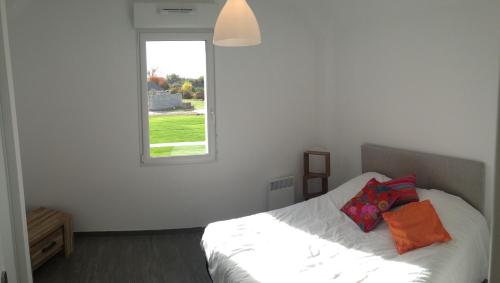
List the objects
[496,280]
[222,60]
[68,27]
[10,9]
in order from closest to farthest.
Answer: [496,280] < [10,9] < [68,27] < [222,60]

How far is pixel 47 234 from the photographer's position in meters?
3.32

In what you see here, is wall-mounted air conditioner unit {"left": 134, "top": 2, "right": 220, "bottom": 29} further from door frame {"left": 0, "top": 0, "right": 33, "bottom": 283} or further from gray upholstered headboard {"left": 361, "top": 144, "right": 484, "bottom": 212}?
door frame {"left": 0, "top": 0, "right": 33, "bottom": 283}

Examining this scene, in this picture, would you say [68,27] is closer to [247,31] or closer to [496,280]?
[247,31]

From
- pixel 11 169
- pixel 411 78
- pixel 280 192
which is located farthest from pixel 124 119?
pixel 411 78

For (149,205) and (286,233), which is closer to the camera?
(286,233)

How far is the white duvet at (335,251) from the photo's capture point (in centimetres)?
225

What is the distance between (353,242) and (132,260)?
2035mm

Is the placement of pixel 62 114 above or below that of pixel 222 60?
below

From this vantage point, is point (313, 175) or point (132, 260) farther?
point (313, 175)

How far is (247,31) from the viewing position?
227 cm

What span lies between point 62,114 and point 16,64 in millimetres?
613

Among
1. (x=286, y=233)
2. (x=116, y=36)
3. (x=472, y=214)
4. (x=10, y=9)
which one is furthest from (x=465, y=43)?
(x=10, y=9)

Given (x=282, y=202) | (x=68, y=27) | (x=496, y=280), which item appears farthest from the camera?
(x=282, y=202)

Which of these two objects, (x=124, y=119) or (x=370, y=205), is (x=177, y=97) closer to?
(x=124, y=119)
